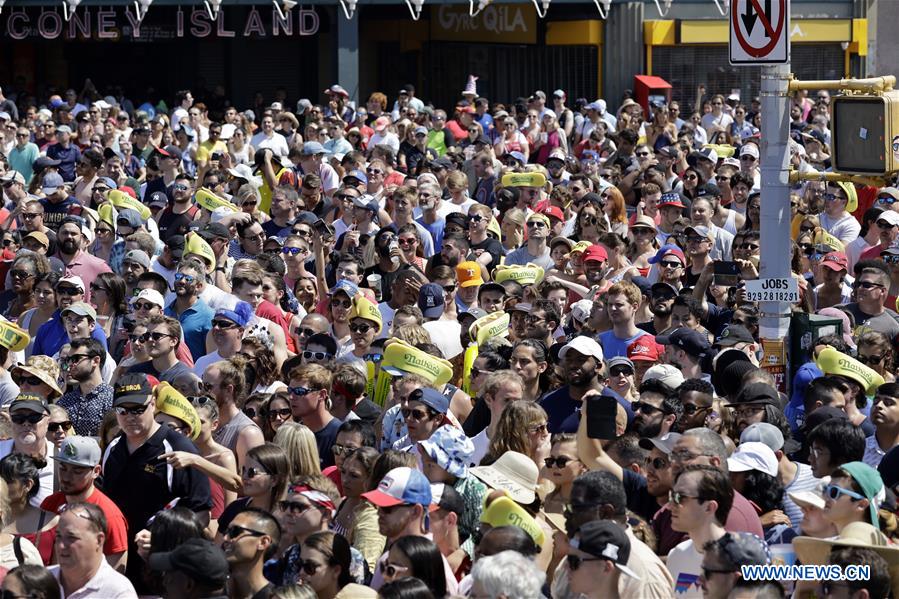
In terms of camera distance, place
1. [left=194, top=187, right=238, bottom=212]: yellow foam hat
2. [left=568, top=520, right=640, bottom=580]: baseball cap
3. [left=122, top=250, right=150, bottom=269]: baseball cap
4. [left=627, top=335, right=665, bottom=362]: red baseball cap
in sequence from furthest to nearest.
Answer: [left=194, top=187, right=238, bottom=212]: yellow foam hat, [left=122, top=250, right=150, bottom=269]: baseball cap, [left=627, top=335, right=665, bottom=362]: red baseball cap, [left=568, top=520, right=640, bottom=580]: baseball cap

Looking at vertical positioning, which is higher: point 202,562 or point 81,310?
point 81,310

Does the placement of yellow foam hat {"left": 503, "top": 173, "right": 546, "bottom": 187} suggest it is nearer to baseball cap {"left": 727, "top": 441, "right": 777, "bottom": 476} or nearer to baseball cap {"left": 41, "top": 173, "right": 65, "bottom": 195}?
baseball cap {"left": 41, "top": 173, "right": 65, "bottom": 195}

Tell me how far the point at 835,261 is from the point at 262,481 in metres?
5.65

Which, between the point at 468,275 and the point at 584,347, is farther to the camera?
the point at 468,275

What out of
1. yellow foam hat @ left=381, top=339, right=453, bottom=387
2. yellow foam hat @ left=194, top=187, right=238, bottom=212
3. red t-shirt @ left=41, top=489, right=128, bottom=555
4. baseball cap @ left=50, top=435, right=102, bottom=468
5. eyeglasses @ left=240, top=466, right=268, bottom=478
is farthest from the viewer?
yellow foam hat @ left=194, top=187, right=238, bottom=212

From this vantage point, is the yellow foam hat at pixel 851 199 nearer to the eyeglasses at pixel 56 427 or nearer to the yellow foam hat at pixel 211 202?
the yellow foam hat at pixel 211 202

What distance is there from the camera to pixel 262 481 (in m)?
7.38

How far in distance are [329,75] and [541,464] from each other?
91.0ft

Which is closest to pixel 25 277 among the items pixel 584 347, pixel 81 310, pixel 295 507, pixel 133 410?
pixel 81 310

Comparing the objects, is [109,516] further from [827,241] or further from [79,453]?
[827,241]

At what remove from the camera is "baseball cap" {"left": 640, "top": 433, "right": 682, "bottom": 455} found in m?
7.39

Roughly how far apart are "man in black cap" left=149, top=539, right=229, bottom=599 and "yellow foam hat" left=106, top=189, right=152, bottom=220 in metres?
8.43

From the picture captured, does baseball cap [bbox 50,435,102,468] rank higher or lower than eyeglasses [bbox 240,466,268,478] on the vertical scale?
higher

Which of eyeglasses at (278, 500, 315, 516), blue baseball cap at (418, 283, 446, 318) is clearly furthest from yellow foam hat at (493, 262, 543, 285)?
eyeglasses at (278, 500, 315, 516)
